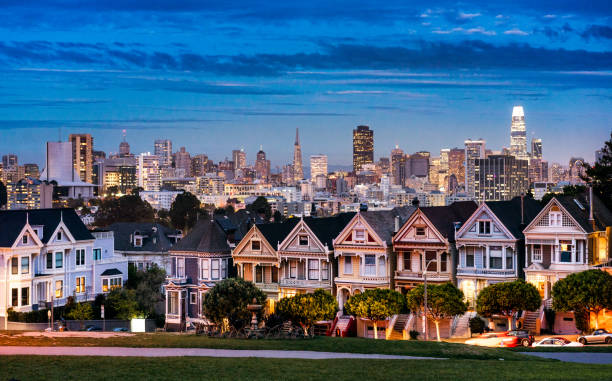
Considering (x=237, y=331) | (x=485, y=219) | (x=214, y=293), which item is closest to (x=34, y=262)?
(x=214, y=293)

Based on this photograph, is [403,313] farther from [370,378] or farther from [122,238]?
[122,238]

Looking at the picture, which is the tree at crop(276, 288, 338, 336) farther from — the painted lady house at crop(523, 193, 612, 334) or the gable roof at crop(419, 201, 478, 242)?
the painted lady house at crop(523, 193, 612, 334)

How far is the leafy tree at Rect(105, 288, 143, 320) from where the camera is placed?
82.8 m

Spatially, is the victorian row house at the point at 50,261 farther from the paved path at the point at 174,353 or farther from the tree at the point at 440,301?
the tree at the point at 440,301

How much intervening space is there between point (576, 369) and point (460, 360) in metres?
5.66

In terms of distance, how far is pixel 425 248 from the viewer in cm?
6925

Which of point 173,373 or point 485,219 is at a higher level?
point 485,219

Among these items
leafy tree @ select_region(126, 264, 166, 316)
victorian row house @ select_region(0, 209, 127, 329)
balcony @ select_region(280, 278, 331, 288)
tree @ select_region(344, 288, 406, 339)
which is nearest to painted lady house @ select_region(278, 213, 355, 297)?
balcony @ select_region(280, 278, 331, 288)

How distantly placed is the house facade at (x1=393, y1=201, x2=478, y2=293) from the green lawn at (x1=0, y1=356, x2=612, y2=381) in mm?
27311

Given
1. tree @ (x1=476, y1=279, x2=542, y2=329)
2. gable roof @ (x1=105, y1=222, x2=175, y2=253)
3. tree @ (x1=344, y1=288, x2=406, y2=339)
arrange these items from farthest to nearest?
gable roof @ (x1=105, y1=222, x2=175, y2=253) → tree @ (x1=344, y1=288, x2=406, y2=339) → tree @ (x1=476, y1=279, x2=542, y2=329)

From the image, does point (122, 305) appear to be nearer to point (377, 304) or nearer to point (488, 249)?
point (377, 304)

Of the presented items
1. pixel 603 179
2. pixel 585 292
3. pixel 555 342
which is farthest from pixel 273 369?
pixel 603 179

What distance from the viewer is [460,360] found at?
1661 inches

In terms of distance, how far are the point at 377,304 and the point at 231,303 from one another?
12804mm
